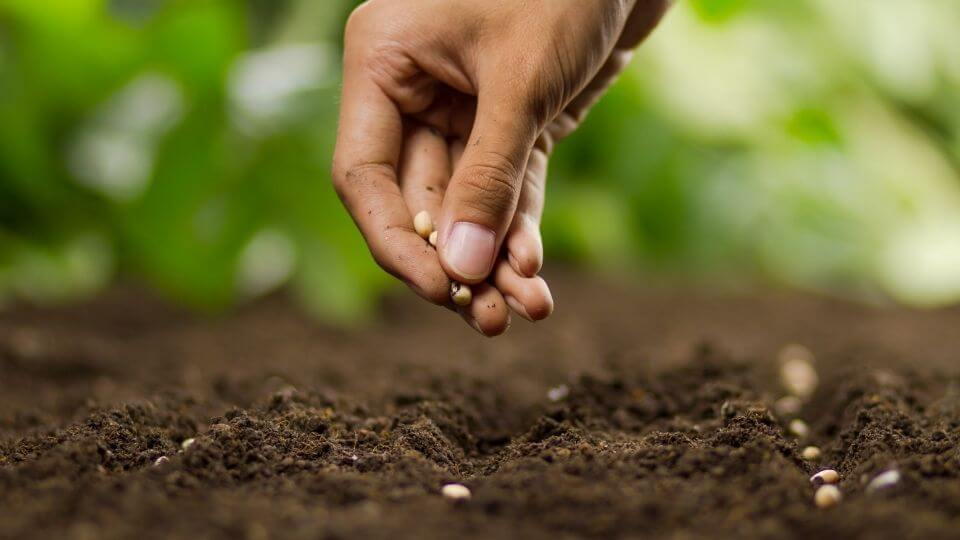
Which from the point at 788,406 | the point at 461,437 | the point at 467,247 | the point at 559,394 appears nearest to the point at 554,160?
the point at 788,406

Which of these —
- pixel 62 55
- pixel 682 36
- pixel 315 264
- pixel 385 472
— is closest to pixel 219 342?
pixel 315 264

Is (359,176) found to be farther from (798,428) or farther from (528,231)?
(798,428)

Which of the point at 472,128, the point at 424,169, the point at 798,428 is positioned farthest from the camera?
the point at 798,428

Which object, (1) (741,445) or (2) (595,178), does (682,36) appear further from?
(1) (741,445)

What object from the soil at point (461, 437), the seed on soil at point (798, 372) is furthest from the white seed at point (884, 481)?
the seed on soil at point (798, 372)

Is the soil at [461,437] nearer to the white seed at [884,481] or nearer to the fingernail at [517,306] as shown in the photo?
the white seed at [884,481]

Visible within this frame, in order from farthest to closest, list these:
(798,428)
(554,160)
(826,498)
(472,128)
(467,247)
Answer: (554,160)
(798,428)
(472,128)
(467,247)
(826,498)

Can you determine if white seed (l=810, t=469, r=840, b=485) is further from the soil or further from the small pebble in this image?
the small pebble

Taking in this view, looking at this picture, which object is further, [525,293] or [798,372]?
[798,372]
